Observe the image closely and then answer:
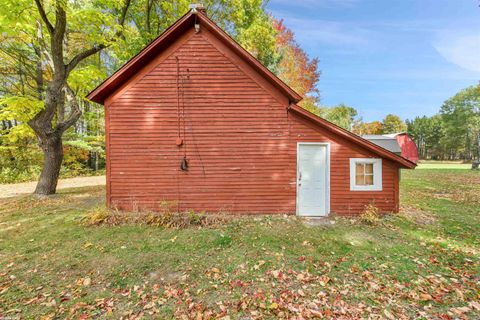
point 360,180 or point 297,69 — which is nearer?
point 360,180

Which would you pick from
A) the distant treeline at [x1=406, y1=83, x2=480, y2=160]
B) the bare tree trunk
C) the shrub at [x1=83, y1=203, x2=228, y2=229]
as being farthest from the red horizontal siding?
the distant treeline at [x1=406, y1=83, x2=480, y2=160]

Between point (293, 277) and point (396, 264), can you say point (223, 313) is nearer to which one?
point (293, 277)

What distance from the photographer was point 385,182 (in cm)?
762

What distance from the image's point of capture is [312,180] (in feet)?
25.4

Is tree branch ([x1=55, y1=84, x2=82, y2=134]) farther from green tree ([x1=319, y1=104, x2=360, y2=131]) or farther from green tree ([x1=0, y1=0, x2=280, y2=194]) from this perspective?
green tree ([x1=319, y1=104, x2=360, y2=131])

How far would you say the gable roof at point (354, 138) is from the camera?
7.35 m

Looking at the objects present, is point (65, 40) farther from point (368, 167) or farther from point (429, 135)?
point (429, 135)

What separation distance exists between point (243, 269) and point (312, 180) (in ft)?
14.2

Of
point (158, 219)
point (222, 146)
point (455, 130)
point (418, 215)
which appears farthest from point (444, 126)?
point (158, 219)

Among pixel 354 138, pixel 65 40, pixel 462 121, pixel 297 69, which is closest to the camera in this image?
pixel 354 138

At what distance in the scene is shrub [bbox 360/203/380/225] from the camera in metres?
6.96

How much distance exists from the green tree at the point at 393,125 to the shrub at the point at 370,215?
66.0 meters

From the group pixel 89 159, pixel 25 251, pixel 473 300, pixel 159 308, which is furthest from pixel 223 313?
pixel 89 159

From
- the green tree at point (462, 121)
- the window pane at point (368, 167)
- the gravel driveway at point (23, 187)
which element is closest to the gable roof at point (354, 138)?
the window pane at point (368, 167)
